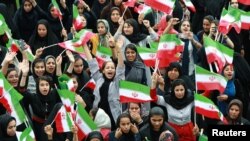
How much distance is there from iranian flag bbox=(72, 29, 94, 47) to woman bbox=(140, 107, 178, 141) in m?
2.46

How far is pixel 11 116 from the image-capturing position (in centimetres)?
1327

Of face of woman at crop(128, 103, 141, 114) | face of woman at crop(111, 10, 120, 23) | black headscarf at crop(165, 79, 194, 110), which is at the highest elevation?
face of woman at crop(111, 10, 120, 23)

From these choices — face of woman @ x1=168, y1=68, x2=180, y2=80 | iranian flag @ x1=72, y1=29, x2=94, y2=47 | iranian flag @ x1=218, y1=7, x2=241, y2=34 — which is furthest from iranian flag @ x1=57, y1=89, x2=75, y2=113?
iranian flag @ x1=218, y1=7, x2=241, y2=34

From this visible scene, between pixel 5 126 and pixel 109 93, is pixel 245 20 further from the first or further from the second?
pixel 5 126

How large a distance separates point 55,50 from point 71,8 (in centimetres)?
201

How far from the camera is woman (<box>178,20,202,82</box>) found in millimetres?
15996

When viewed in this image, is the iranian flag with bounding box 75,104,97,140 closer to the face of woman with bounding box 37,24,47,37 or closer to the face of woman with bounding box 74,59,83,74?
the face of woman with bounding box 74,59,83,74

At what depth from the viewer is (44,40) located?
653 inches

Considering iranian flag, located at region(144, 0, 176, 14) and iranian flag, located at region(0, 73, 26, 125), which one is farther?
iranian flag, located at region(144, 0, 176, 14)

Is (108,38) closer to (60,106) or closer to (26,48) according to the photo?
(26,48)

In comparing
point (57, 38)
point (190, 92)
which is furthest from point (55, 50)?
point (190, 92)

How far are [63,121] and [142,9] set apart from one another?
4.43 m

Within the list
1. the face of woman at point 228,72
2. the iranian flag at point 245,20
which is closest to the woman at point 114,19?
the iranian flag at point 245,20

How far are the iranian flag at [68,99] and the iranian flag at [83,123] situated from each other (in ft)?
0.43
